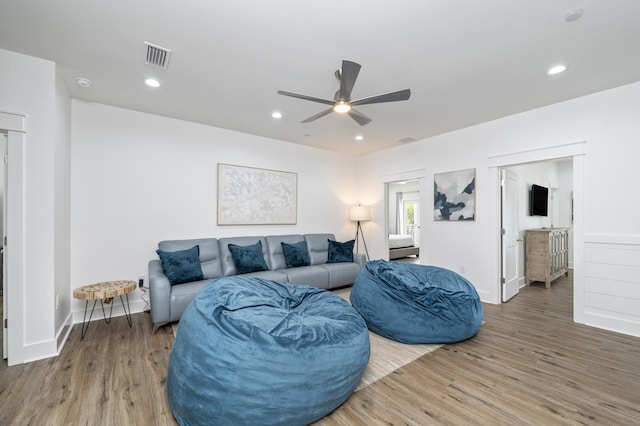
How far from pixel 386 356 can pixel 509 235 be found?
3.13 m

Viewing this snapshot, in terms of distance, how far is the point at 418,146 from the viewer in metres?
5.12

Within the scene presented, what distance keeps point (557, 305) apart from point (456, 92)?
11.1 ft

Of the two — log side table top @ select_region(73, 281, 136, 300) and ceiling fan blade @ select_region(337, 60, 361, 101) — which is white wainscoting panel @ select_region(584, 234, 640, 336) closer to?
ceiling fan blade @ select_region(337, 60, 361, 101)

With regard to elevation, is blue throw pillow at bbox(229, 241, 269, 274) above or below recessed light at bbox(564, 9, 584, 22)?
below

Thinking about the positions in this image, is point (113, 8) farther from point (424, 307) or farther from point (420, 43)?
point (424, 307)

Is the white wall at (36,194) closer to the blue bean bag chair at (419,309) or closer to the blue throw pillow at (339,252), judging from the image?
the blue bean bag chair at (419,309)

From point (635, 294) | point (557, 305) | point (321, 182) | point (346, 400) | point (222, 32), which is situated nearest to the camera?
point (346, 400)

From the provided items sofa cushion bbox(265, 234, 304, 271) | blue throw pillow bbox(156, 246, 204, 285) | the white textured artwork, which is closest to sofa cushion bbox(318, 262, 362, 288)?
sofa cushion bbox(265, 234, 304, 271)

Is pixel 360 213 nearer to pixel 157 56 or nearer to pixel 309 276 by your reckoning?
pixel 309 276

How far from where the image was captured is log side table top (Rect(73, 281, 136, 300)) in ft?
9.29

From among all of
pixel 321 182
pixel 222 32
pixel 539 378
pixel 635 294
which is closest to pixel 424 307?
pixel 539 378

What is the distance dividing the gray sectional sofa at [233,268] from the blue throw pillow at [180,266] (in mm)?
50

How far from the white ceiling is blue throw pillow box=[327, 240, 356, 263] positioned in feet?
8.16

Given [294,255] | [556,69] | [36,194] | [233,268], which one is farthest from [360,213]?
[36,194]
